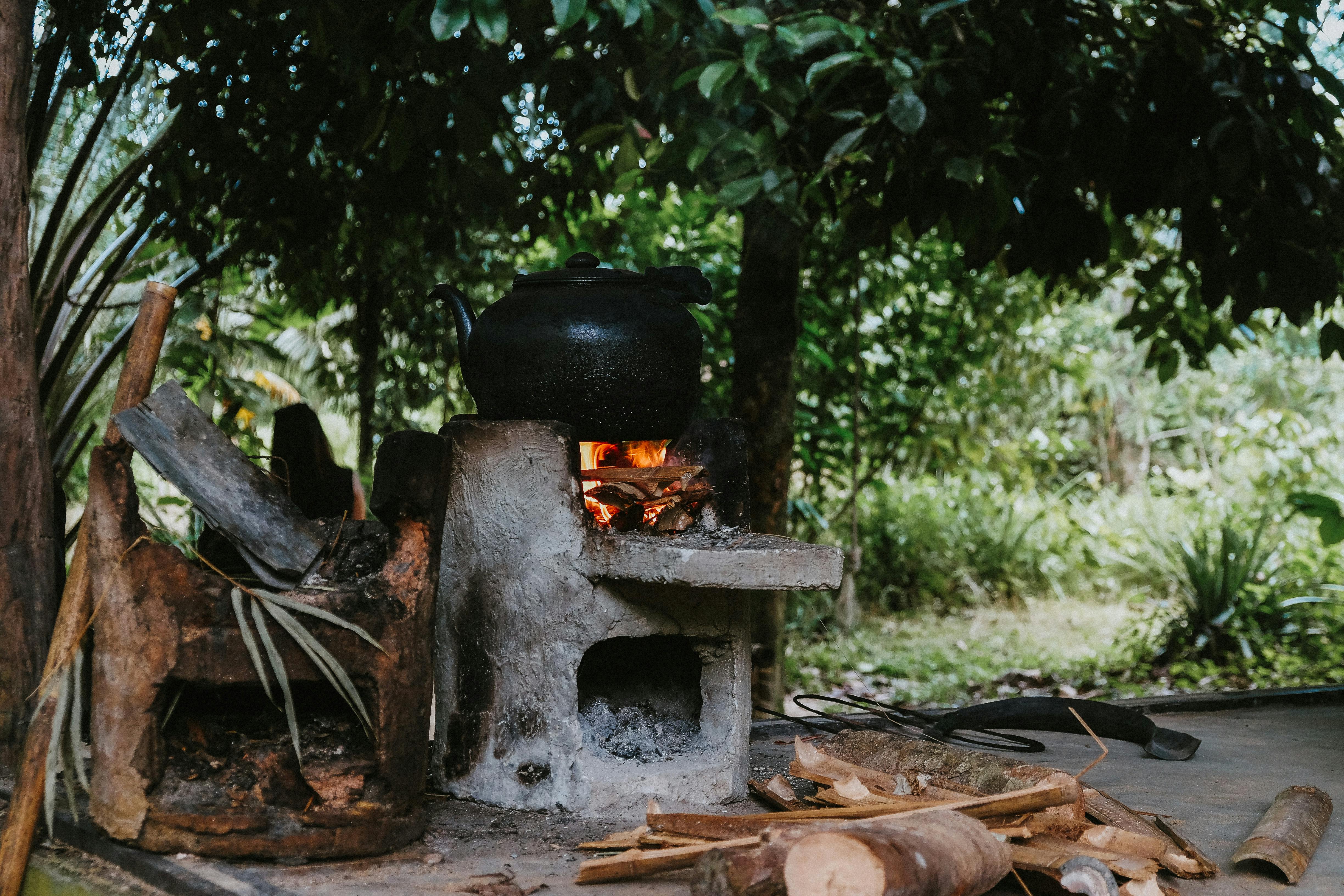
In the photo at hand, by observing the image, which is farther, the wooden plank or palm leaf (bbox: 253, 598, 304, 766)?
the wooden plank

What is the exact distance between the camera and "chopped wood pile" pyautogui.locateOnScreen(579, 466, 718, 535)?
3047 millimetres

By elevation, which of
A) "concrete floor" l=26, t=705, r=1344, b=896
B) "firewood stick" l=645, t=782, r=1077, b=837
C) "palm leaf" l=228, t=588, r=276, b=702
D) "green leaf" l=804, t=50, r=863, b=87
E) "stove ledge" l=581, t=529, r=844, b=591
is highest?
"green leaf" l=804, t=50, r=863, b=87

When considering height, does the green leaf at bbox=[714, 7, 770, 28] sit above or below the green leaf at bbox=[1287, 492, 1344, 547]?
above

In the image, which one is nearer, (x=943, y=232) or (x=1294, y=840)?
(x=1294, y=840)

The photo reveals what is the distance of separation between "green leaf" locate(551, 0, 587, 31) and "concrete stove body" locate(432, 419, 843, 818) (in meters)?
0.97

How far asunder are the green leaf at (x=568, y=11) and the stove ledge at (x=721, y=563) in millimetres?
1221

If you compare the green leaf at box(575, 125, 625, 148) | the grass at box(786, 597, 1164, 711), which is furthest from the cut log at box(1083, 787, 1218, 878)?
the grass at box(786, 597, 1164, 711)

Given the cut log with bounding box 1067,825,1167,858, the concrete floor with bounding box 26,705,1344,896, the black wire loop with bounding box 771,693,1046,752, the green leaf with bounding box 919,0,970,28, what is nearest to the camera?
the concrete floor with bounding box 26,705,1344,896

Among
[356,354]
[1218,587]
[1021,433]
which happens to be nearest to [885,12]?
[356,354]

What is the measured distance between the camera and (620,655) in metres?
3.52

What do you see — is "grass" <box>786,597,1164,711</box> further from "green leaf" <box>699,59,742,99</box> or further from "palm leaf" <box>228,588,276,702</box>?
"palm leaf" <box>228,588,276,702</box>

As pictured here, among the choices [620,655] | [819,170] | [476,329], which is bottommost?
[620,655]

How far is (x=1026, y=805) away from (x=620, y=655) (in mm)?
1430

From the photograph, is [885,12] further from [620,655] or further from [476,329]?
[620,655]
